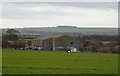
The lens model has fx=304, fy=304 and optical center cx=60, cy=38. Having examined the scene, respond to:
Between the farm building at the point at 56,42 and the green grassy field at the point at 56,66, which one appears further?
the farm building at the point at 56,42

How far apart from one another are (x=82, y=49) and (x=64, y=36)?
26.6 feet

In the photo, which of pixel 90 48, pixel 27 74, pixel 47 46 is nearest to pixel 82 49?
pixel 90 48

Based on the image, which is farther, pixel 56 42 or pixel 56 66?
pixel 56 42

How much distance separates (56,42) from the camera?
55.6 meters

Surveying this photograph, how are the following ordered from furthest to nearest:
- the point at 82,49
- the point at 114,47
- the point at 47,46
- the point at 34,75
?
the point at 47,46
the point at 82,49
the point at 114,47
the point at 34,75

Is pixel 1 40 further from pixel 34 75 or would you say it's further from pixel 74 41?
pixel 34 75

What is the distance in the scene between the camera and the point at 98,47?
41031 mm

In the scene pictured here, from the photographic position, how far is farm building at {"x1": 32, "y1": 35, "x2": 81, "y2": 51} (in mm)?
50906

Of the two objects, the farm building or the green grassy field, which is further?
the farm building

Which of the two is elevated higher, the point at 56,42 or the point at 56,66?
the point at 56,66

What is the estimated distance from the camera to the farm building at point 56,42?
50.9m

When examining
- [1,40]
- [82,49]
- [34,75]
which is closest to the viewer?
[34,75]

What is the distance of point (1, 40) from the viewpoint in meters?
42.7

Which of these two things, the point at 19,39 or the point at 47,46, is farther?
the point at 47,46
